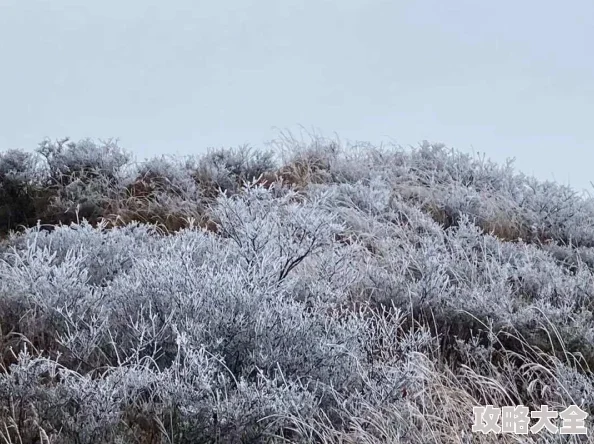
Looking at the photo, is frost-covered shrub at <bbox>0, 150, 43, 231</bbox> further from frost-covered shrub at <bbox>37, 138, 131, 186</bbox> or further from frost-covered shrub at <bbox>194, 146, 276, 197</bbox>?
frost-covered shrub at <bbox>194, 146, 276, 197</bbox>

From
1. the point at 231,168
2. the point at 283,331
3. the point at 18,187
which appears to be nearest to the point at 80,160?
the point at 18,187

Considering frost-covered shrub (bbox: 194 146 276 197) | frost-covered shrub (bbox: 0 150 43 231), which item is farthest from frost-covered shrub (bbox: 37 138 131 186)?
frost-covered shrub (bbox: 194 146 276 197)

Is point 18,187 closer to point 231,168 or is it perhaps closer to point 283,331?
point 231,168

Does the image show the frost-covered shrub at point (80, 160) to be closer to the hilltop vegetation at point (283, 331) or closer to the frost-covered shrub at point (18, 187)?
the frost-covered shrub at point (18, 187)

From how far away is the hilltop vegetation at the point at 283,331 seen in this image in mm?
2615

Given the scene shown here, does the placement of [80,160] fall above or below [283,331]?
below

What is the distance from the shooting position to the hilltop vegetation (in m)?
2.62

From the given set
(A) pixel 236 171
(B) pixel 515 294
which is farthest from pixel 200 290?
(A) pixel 236 171

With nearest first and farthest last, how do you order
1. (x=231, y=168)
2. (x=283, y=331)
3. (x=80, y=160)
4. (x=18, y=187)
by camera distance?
(x=283, y=331), (x=18, y=187), (x=80, y=160), (x=231, y=168)

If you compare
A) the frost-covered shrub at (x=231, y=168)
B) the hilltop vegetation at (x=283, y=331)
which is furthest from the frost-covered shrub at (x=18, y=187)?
the frost-covered shrub at (x=231, y=168)

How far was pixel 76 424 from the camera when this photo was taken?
246 cm

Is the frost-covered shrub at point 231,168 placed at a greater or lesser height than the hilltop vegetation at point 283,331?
lesser

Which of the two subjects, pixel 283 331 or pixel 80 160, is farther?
pixel 80 160

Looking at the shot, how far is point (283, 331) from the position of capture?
305 centimetres
